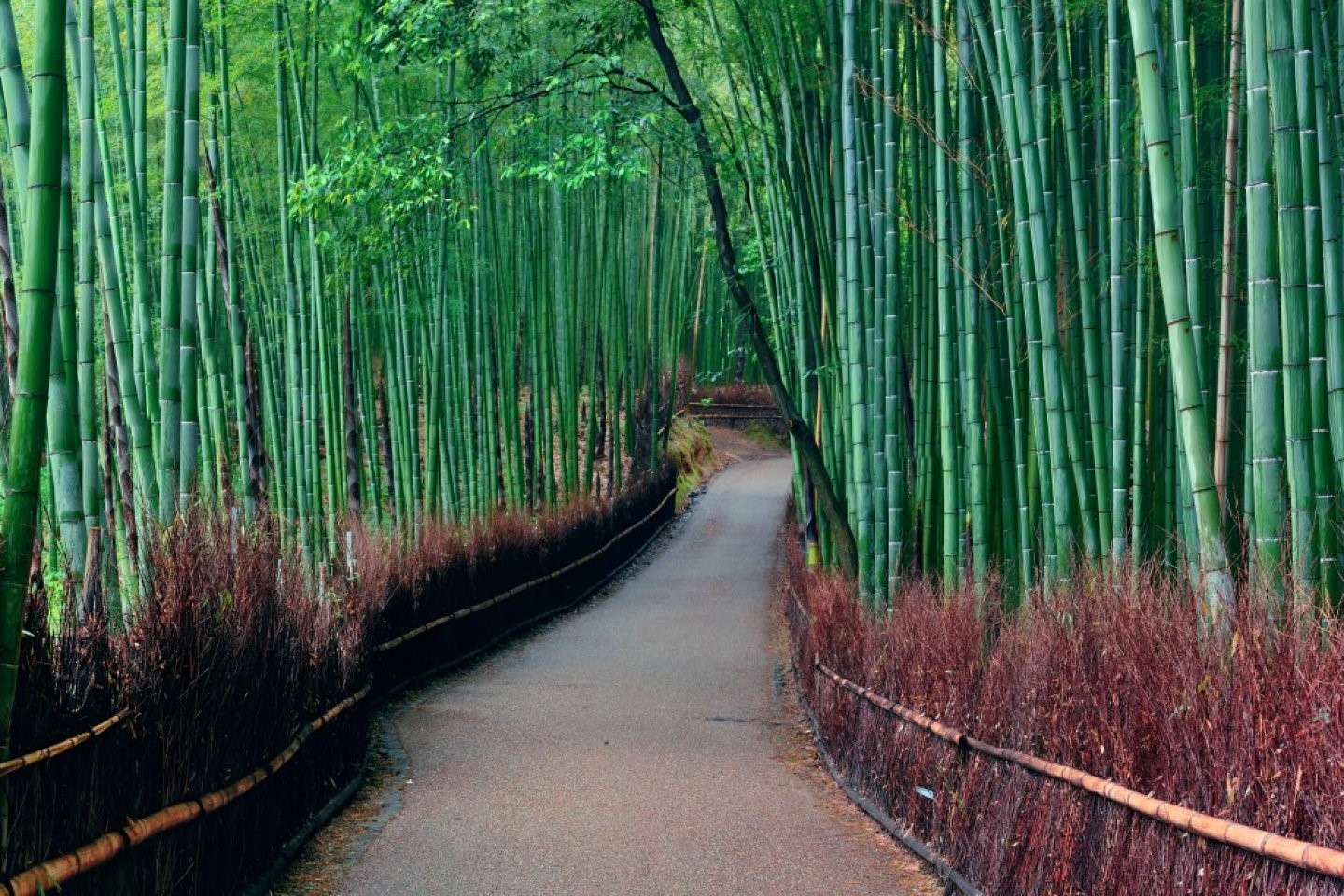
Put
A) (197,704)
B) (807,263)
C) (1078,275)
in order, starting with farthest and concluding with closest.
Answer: (807,263) → (1078,275) → (197,704)

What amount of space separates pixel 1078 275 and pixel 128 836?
10.1 ft

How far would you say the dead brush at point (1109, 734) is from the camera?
7.68 feet

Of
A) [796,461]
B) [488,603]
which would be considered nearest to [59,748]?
[488,603]

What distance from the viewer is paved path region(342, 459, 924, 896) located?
13.1 feet

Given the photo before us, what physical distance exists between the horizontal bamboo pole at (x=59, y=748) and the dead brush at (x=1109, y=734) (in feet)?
6.28

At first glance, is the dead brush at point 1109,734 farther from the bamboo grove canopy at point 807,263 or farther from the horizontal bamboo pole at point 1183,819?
the bamboo grove canopy at point 807,263

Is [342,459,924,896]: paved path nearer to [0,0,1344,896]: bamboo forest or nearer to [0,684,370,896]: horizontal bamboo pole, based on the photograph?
[0,0,1344,896]: bamboo forest

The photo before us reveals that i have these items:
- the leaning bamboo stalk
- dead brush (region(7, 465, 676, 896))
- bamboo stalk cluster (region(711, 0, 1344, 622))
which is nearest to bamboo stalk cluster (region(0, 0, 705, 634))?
dead brush (region(7, 465, 676, 896))

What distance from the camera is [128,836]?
2893 mm

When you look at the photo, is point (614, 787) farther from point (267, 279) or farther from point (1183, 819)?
point (267, 279)

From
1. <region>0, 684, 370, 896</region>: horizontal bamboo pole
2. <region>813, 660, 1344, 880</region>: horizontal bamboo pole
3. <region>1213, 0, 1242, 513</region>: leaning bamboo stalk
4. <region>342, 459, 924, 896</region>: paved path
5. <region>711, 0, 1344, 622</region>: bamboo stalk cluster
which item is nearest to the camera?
<region>813, 660, 1344, 880</region>: horizontal bamboo pole

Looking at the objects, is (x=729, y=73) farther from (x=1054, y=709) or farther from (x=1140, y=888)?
(x=1140, y=888)

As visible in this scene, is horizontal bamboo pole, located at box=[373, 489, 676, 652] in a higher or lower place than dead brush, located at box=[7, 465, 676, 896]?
lower

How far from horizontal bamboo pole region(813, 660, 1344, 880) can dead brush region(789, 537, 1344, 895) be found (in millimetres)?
→ 24
